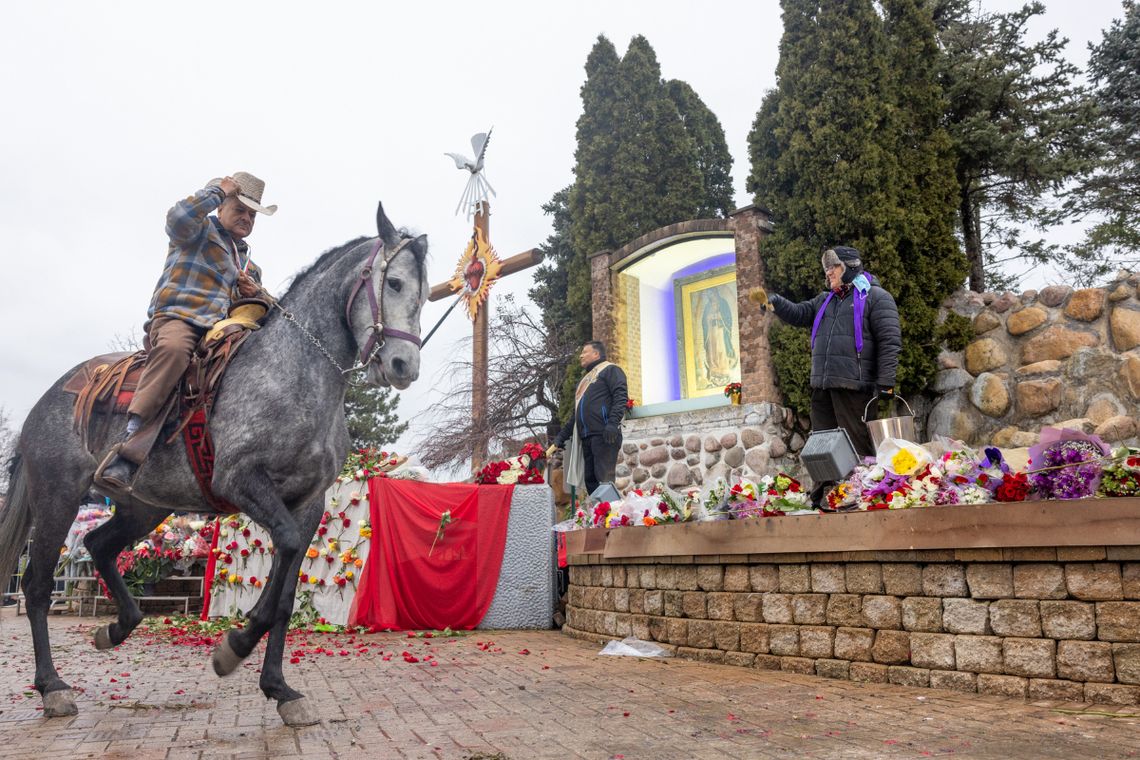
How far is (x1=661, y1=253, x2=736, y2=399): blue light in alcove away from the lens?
42.6 ft

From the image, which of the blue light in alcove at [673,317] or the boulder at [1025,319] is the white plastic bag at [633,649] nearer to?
the boulder at [1025,319]

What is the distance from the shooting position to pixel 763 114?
41.1 ft

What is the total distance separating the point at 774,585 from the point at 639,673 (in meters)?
0.99

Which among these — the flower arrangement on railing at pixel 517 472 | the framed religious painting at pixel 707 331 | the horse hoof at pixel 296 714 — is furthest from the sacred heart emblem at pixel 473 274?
the horse hoof at pixel 296 714

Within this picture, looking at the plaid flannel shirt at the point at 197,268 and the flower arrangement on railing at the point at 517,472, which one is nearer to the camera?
the plaid flannel shirt at the point at 197,268

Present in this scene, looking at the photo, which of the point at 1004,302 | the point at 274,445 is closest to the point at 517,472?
the point at 274,445

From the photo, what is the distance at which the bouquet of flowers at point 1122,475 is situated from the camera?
12.7ft

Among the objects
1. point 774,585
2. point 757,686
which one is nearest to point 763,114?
point 774,585

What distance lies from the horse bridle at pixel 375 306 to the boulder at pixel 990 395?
8177 millimetres

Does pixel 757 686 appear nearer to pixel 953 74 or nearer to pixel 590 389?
pixel 590 389

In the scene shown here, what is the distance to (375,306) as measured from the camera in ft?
13.8

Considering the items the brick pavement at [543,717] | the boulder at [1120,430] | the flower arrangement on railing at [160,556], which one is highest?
the boulder at [1120,430]

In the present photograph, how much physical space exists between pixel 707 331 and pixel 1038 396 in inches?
185

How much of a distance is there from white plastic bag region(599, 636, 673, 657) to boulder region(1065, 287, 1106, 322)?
6.82m
